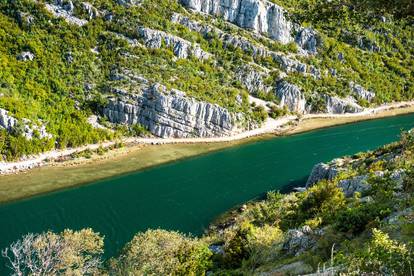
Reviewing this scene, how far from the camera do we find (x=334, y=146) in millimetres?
123500

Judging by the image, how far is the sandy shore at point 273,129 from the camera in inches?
4427

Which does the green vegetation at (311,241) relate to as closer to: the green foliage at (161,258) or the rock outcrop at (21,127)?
the green foliage at (161,258)

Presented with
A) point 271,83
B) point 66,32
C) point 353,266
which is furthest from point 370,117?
point 353,266

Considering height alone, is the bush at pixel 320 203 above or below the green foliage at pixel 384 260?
below

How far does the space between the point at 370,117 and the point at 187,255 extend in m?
146

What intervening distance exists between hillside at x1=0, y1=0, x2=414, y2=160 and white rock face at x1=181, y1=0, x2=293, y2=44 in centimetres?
45

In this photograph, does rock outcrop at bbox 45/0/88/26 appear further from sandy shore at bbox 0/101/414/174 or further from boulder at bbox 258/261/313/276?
boulder at bbox 258/261/313/276

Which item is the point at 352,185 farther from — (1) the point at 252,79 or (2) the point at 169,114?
(1) the point at 252,79

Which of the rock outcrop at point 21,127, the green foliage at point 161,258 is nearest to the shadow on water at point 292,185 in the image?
the green foliage at point 161,258

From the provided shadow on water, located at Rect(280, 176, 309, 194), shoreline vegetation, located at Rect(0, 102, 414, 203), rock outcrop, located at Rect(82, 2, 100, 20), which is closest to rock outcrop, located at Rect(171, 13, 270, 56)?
rock outcrop, located at Rect(82, 2, 100, 20)

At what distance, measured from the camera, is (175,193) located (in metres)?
90.4

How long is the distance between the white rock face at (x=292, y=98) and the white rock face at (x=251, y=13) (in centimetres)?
3112

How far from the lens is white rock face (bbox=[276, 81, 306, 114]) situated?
6894 inches

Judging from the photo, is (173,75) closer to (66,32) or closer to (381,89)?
(66,32)
